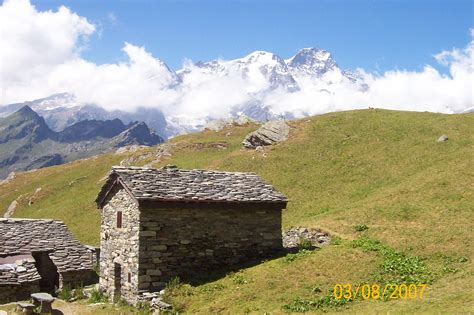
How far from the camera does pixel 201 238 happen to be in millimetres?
26078

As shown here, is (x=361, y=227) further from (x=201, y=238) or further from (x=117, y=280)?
(x=117, y=280)

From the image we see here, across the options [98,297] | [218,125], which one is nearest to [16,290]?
[98,297]

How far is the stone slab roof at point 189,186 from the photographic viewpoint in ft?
83.9

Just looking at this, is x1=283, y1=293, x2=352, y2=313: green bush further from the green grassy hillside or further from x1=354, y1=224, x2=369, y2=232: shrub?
x1=354, y1=224, x2=369, y2=232: shrub

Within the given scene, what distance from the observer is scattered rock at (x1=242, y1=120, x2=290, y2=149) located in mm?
68125

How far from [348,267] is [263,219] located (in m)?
6.06

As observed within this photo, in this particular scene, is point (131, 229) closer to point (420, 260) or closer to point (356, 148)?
point (420, 260)

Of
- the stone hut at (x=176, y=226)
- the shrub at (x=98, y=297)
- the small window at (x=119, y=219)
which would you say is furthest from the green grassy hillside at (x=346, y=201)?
the shrub at (x=98, y=297)

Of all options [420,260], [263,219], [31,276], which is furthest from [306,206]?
[31,276]

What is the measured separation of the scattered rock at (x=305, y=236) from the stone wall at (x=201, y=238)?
12.7ft

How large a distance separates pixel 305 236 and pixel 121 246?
12.7m

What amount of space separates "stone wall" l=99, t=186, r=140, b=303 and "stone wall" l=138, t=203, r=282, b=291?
2.45ft

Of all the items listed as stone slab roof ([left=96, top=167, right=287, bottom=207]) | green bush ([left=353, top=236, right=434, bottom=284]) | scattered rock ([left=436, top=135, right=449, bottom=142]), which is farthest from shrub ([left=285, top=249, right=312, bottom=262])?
scattered rock ([left=436, top=135, right=449, bottom=142])

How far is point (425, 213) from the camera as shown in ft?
108
